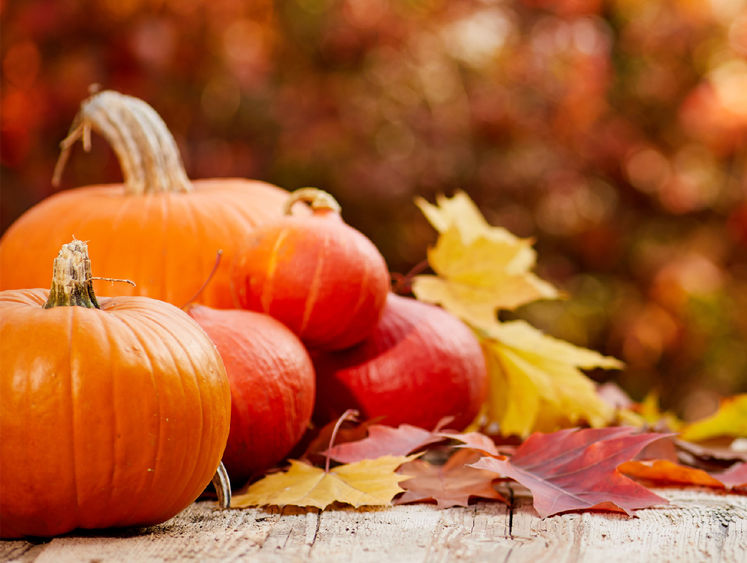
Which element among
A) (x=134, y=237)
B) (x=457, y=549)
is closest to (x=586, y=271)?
(x=134, y=237)

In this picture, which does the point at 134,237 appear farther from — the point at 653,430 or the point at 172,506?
the point at 653,430

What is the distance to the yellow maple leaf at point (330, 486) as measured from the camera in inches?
48.5

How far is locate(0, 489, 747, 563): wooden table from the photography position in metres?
1.04

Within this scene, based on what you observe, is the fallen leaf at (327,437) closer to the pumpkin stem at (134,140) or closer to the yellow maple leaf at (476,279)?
the yellow maple leaf at (476,279)

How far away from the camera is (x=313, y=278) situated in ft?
4.84

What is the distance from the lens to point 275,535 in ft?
3.66

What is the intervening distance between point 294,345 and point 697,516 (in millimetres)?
596

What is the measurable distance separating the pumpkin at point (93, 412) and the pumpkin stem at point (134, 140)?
0.70 meters

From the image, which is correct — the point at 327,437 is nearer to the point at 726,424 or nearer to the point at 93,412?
the point at 93,412

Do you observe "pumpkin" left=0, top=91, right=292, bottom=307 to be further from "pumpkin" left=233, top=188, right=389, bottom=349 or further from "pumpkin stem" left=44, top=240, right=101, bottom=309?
"pumpkin stem" left=44, top=240, right=101, bottom=309

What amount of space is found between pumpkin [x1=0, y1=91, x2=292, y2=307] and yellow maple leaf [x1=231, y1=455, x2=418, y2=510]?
441 mm

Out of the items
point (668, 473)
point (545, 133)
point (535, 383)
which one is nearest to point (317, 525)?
point (668, 473)

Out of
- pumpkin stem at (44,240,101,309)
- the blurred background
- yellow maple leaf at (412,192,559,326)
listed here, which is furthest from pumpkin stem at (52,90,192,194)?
the blurred background

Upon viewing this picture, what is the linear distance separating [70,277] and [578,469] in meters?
0.70
